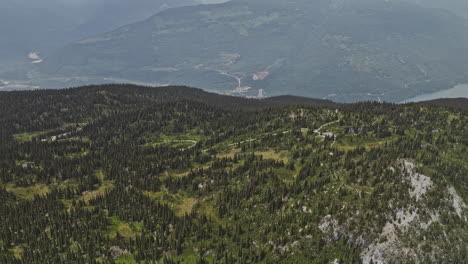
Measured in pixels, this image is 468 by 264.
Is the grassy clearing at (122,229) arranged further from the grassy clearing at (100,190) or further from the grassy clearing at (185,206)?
the grassy clearing at (100,190)

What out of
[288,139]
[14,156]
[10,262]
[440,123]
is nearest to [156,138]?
[14,156]

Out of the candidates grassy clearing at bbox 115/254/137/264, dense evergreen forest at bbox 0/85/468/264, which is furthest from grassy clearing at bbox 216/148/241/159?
grassy clearing at bbox 115/254/137/264

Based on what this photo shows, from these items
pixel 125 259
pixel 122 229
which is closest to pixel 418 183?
pixel 125 259

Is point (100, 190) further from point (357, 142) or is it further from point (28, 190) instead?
point (357, 142)

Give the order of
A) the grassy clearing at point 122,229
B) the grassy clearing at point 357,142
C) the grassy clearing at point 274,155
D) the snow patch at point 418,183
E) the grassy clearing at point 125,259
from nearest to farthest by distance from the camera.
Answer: the grassy clearing at point 125,259, the snow patch at point 418,183, the grassy clearing at point 122,229, the grassy clearing at point 357,142, the grassy clearing at point 274,155

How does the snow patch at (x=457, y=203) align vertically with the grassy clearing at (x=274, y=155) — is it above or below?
below

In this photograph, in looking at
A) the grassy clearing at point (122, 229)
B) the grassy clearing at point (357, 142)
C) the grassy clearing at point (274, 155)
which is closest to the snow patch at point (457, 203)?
the grassy clearing at point (357, 142)
